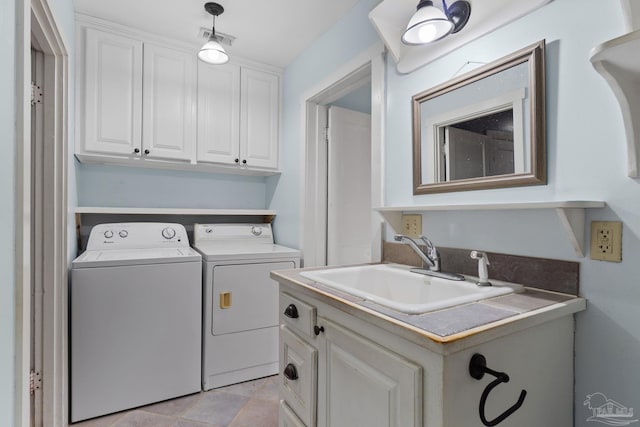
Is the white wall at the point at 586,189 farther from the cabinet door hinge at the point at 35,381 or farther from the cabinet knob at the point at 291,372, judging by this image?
the cabinet door hinge at the point at 35,381

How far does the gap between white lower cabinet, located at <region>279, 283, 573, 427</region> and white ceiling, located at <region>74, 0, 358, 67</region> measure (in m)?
1.74

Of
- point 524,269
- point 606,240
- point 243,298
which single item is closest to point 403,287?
point 524,269

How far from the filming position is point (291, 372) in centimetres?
126

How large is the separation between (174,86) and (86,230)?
1226 mm

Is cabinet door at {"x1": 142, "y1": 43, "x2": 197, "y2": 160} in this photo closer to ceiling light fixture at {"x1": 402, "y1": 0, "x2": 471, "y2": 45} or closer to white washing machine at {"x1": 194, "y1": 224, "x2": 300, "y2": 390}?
white washing machine at {"x1": 194, "y1": 224, "x2": 300, "y2": 390}

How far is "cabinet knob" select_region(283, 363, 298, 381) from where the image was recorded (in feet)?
4.10

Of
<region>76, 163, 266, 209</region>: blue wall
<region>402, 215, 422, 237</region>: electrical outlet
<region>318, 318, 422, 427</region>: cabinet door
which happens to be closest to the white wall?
<region>402, 215, 422, 237</region>: electrical outlet

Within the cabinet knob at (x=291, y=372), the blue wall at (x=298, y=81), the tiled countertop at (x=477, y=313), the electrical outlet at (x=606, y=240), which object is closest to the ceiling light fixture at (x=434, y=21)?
the blue wall at (x=298, y=81)

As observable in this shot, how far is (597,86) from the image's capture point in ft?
3.07

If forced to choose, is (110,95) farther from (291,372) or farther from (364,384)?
(364,384)

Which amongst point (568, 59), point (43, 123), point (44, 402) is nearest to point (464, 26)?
point (568, 59)

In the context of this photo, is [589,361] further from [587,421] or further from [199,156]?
[199,156]

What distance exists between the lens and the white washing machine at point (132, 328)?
5.79 ft

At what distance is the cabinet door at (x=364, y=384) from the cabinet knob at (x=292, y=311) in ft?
0.54
